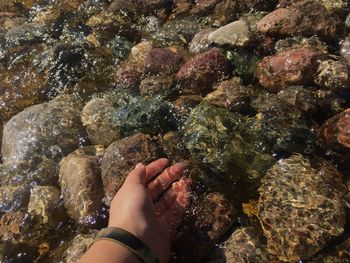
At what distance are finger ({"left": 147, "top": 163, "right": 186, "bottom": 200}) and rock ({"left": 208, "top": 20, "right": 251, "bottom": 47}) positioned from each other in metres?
2.24

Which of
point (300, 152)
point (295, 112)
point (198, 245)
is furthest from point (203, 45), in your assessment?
point (198, 245)

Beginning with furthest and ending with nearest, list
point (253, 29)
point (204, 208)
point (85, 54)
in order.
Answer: point (85, 54), point (253, 29), point (204, 208)

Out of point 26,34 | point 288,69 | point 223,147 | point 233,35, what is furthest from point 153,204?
point 26,34

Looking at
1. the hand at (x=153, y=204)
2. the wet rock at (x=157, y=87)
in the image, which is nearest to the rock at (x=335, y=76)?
the wet rock at (x=157, y=87)

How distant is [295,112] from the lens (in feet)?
14.9

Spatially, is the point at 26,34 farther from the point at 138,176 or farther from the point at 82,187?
the point at 138,176

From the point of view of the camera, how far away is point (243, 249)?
3570 millimetres

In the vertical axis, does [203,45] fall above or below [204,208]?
above

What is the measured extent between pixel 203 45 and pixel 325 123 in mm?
2208

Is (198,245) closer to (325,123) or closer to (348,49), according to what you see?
(325,123)

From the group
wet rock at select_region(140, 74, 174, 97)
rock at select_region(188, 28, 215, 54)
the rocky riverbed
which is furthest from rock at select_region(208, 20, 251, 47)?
wet rock at select_region(140, 74, 174, 97)

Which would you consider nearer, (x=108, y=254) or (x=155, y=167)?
(x=108, y=254)

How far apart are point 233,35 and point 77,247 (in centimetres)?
345

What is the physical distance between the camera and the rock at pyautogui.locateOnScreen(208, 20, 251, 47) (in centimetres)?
553
